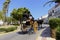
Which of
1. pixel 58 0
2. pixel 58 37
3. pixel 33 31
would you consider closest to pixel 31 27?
pixel 33 31

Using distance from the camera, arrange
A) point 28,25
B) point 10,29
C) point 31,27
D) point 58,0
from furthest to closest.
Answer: point 10,29
point 28,25
point 31,27
point 58,0

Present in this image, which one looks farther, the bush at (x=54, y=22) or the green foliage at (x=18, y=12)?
the green foliage at (x=18, y=12)

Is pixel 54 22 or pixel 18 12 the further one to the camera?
pixel 18 12

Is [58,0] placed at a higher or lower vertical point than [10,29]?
higher

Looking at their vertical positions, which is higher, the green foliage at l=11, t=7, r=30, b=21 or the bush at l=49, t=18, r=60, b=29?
the green foliage at l=11, t=7, r=30, b=21

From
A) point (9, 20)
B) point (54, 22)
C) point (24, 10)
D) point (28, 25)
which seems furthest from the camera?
point (9, 20)

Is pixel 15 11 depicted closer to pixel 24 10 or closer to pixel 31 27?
pixel 24 10

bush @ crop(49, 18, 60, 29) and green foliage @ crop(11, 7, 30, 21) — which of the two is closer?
bush @ crop(49, 18, 60, 29)

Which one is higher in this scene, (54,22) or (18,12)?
(18,12)

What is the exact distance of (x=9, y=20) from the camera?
10038cm

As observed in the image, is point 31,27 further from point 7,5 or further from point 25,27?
point 7,5

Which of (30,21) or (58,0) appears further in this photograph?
(30,21)

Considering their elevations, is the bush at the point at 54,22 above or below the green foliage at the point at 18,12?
below

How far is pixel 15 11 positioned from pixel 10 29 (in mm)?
45398
